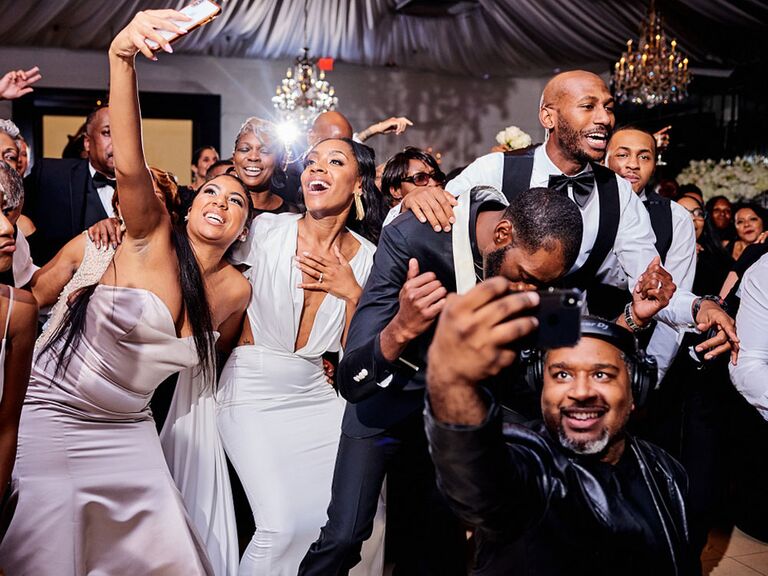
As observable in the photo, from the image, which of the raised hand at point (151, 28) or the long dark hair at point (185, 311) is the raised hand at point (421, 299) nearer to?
the raised hand at point (151, 28)

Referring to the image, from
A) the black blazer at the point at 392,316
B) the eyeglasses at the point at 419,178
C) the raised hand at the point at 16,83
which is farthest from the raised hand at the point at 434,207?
the raised hand at the point at 16,83

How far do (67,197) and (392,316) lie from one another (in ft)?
7.74

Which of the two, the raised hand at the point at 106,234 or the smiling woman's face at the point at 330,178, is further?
the smiling woman's face at the point at 330,178

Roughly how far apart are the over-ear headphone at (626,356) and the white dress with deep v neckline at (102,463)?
1.35 meters

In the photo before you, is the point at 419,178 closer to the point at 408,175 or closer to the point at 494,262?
the point at 408,175

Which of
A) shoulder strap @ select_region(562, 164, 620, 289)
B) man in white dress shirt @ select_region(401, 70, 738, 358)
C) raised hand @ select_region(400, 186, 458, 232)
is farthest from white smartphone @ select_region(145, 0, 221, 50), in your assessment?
shoulder strap @ select_region(562, 164, 620, 289)

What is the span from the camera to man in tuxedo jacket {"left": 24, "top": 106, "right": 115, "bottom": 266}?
410 cm

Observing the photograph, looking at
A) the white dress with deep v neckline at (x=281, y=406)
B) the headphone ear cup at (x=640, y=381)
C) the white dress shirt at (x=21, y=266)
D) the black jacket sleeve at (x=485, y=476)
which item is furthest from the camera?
the white dress shirt at (x=21, y=266)

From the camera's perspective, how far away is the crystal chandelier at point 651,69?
8500 millimetres

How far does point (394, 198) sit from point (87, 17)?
6.70m

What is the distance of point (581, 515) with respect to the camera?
1.61 meters

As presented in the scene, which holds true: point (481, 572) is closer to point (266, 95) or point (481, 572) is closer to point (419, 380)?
point (419, 380)

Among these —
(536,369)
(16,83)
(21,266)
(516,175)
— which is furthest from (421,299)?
→ (16,83)

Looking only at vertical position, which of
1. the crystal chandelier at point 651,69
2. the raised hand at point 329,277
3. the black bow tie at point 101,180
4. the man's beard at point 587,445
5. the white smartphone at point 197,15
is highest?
the crystal chandelier at point 651,69
